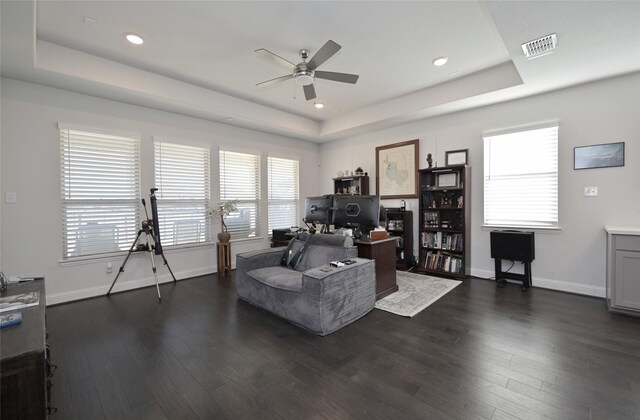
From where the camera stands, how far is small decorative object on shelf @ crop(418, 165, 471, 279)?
4422 mm

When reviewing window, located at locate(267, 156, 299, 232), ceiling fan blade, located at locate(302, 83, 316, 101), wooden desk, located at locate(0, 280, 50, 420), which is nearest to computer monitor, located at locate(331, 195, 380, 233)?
ceiling fan blade, located at locate(302, 83, 316, 101)

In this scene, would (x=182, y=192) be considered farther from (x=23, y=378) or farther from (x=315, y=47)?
(x=23, y=378)

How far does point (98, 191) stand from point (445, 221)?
5441mm

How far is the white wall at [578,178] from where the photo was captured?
333 centimetres

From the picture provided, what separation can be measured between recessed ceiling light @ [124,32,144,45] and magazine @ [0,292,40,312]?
8.69ft

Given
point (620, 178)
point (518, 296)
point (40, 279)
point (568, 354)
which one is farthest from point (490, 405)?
point (40, 279)

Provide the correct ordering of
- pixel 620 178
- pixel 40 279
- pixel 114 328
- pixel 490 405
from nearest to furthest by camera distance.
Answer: pixel 490 405, pixel 40 279, pixel 114 328, pixel 620 178

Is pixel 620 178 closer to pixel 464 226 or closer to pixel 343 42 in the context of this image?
pixel 464 226

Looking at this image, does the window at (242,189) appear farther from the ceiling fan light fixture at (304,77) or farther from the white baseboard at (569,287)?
the white baseboard at (569,287)

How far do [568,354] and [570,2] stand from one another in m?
2.78

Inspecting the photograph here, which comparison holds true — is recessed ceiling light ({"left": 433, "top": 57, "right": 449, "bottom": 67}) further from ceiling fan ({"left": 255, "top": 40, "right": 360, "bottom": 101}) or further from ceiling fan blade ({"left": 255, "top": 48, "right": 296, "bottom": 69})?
ceiling fan blade ({"left": 255, "top": 48, "right": 296, "bottom": 69})

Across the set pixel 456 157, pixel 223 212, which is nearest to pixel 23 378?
pixel 223 212

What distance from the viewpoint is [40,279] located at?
2.50m

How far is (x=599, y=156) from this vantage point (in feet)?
11.5
